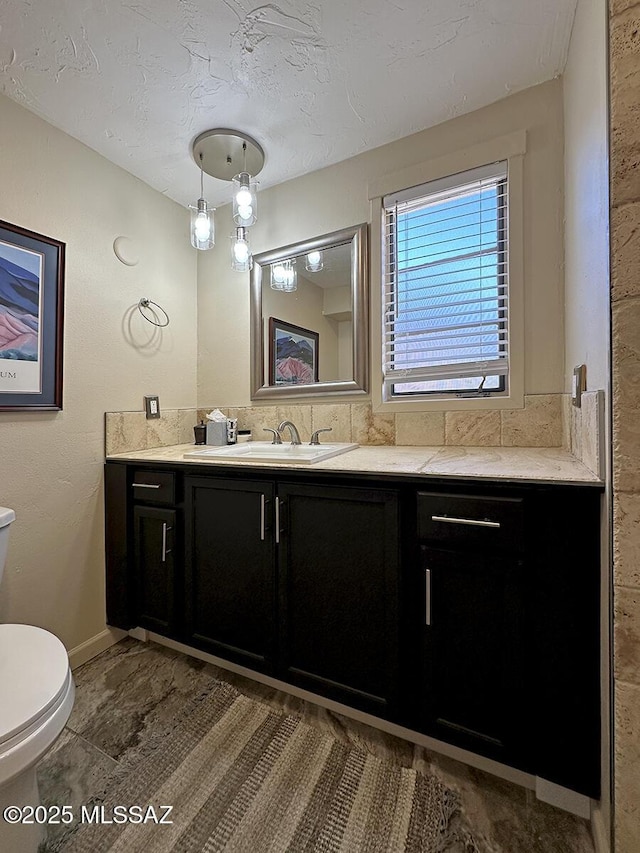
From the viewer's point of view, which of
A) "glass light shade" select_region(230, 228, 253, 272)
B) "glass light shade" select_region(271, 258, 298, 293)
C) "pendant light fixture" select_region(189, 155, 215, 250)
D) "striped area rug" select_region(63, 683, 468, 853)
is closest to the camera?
"striped area rug" select_region(63, 683, 468, 853)

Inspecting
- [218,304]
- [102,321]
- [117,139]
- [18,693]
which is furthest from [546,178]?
[18,693]

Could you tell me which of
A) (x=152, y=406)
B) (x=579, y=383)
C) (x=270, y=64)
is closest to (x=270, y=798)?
(x=579, y=383)

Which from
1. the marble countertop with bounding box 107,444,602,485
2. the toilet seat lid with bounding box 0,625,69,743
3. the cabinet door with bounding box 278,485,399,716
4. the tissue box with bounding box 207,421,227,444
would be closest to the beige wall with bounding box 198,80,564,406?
the tissue box with bounding box 207,421,227,444

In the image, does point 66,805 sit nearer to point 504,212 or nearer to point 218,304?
point 218,304

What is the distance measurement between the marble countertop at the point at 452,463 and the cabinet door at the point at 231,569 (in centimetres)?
13

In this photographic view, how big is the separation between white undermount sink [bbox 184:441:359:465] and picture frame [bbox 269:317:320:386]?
37 cm

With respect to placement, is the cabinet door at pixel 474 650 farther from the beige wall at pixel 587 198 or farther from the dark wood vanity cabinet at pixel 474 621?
the beige wall at pixel 587 198

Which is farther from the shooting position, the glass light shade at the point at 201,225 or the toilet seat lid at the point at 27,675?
the glass light shade at the point at 201,225

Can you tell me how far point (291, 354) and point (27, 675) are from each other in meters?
1.65

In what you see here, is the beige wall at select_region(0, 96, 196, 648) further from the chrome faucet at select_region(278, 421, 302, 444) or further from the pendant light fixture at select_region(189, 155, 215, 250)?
the chrome faucet at select_region(278, 421, 302, 444)

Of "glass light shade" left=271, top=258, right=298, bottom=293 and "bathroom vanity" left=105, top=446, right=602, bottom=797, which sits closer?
"bathroom vanity" left=105, top=446, right=602, bottom=797

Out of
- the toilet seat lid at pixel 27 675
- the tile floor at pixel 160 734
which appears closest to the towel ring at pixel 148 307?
the toilet seat lid at pixel 27 675

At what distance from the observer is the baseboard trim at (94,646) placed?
5.57 feet

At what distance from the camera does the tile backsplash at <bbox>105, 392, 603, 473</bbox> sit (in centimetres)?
154
